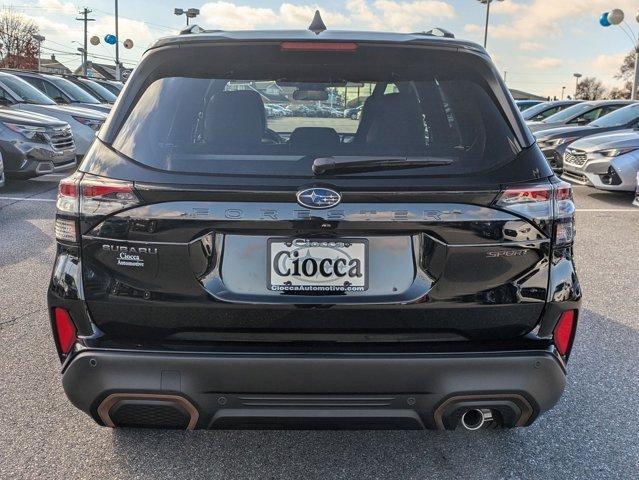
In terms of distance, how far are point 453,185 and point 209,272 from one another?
2.85 feet

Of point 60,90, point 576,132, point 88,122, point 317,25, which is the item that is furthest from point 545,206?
point 60,90

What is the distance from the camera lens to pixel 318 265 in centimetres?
207

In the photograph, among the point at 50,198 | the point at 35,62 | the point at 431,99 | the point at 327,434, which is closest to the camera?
the point at 431,99

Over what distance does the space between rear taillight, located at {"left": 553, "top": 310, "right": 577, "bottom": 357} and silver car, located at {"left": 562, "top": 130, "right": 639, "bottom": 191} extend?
765 centimetres

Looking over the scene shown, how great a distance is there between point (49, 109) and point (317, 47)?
10625 mm

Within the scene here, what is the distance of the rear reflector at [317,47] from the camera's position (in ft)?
7.38

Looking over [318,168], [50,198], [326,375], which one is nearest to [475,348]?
[326,375]

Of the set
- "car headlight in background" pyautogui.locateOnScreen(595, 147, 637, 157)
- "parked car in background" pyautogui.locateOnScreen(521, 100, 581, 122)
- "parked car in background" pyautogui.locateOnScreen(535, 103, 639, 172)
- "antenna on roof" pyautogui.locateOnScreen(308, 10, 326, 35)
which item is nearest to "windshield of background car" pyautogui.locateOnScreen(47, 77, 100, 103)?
"parked car in background" pyautogui.locateOnScreen(535, 103, 639, 172)

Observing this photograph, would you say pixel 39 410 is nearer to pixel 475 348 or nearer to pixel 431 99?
pixel 475 348

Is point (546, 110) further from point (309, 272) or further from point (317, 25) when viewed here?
point (309, 272)

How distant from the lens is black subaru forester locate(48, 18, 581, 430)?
2.05 m

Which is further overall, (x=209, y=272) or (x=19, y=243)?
(x=19, y=243)

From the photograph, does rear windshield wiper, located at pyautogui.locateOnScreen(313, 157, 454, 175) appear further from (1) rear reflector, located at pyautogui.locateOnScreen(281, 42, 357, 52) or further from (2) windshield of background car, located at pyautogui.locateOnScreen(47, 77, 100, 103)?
(2) windshield of background car, located at pyautogui.locateOnScreen(47, 77, 100, 103)

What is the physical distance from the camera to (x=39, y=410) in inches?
118
